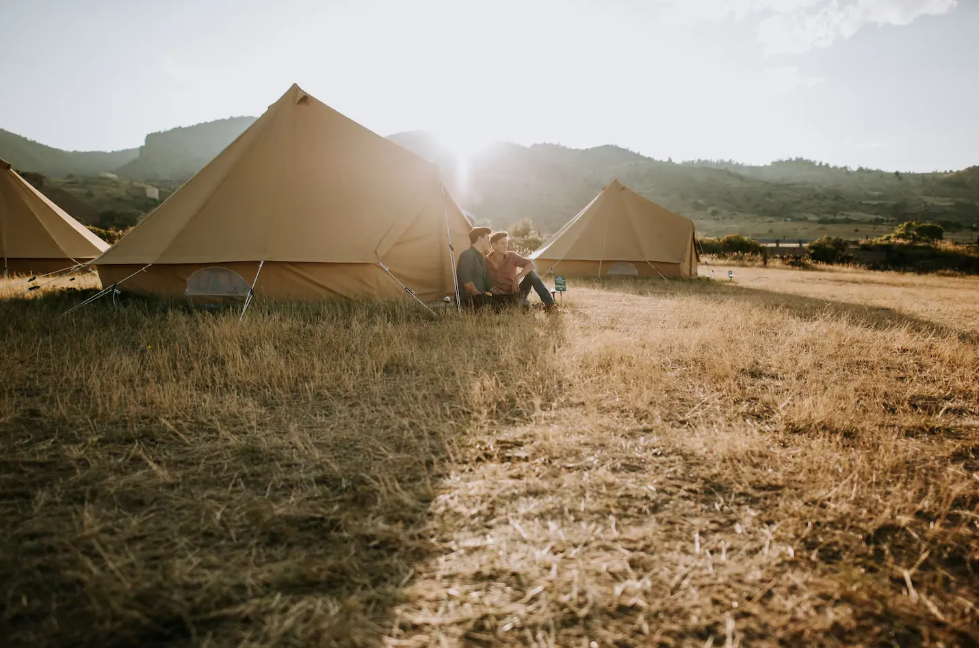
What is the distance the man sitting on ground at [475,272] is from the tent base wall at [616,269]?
226 inches

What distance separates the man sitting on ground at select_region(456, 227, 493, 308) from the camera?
643 cm

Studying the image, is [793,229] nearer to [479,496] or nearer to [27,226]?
[27,226]

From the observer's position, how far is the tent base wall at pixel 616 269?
12.3 meters

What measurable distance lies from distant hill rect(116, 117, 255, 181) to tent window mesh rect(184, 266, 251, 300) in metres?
88.0

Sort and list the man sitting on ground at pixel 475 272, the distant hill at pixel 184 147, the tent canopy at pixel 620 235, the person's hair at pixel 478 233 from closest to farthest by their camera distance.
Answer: the man sitting on ground at pixel 475 272, the person's hair at pixel 478 233, the tent canopy at pixel 620 235, the distant hill at pixel 184 147

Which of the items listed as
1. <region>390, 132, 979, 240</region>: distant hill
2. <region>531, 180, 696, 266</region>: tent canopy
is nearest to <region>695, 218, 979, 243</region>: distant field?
<region>390, 132, 979, 240</region>: distant hill

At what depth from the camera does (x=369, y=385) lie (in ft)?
11.1

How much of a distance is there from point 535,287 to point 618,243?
599cm

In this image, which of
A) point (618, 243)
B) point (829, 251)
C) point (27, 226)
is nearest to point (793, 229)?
point (829, 251)

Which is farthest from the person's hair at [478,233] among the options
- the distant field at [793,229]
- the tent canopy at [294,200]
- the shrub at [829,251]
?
the distant field at [793,229]

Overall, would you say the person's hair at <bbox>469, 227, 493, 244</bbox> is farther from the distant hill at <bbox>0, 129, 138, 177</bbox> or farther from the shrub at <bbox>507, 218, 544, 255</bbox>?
the distant hill at <bbox>0, 129, 138, 177</bbox>

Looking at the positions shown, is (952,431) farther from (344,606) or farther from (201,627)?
(201,627)

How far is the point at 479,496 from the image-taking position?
1.99m

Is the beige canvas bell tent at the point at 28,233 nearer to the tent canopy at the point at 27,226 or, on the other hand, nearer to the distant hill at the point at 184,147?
the tent canopy at the point at 27,226
